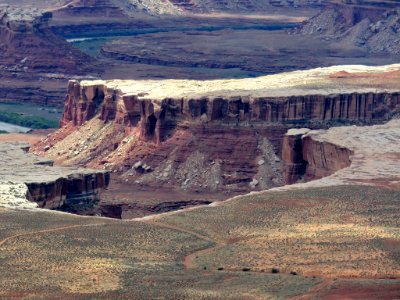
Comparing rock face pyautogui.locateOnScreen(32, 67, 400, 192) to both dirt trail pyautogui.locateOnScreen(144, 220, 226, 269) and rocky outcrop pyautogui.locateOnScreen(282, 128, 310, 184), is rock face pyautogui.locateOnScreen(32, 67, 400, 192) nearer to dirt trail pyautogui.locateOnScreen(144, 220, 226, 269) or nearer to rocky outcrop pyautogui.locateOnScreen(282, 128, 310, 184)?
rocky outcrop pyautogui.locateOnScreen(282, 128, 310, 184)

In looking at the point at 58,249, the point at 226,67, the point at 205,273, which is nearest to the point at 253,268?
the point at 205,273

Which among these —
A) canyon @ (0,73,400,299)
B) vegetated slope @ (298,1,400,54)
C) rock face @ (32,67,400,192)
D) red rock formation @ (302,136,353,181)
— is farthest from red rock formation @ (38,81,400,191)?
vegetated slope @ (298,1,400,54)

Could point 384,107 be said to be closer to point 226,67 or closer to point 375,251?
point 375,251

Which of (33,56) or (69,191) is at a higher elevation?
(69,191)

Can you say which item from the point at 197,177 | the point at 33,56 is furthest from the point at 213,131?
the point at 33,56

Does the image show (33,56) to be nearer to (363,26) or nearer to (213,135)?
(363,26)

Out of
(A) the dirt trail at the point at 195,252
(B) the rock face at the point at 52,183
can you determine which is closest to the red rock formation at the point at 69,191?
(B) the rock face at the point at 52,183
